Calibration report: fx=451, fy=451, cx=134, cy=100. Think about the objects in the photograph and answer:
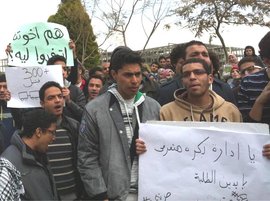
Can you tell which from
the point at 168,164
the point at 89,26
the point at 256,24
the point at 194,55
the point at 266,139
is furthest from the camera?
the point at 89,26

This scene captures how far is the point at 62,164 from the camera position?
3562 millimetres

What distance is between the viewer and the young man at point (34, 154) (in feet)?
9.97

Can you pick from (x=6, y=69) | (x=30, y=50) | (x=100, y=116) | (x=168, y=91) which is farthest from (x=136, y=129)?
(x=30, y=50)

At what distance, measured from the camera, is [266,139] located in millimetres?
2615

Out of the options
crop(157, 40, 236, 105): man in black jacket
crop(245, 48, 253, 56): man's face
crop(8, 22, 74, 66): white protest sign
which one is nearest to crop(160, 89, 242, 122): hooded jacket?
crop(157, 40, 236, 105): man in black jacket

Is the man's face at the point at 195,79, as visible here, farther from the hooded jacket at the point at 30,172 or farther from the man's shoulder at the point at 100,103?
the hooded jacket at the point at 30,172

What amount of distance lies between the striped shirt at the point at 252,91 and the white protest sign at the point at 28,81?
1980 millimetres

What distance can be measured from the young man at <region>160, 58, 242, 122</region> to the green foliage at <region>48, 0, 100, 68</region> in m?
20.9

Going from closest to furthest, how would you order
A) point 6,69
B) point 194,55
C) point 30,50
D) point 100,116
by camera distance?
1. point 100,116
2. point 194,55
3. point 6,69
4. point 30,50

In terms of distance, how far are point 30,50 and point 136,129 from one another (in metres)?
2.41

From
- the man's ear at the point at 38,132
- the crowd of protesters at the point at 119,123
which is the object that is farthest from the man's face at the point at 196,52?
the man's ear at the point at 38,132

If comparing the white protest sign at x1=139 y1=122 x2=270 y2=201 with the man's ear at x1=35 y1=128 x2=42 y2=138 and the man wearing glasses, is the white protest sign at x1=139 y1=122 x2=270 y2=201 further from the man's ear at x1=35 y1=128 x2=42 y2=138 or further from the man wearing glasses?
the man wearing glasses

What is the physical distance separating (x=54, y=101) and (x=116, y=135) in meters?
1.06

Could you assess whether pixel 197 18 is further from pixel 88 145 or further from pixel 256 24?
pixel 88 145
